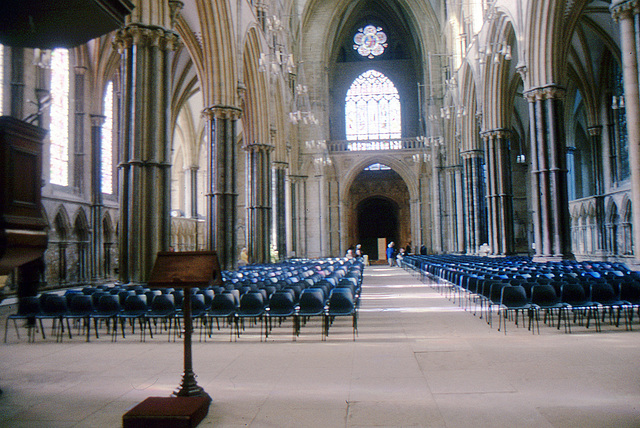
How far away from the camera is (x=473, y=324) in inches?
360

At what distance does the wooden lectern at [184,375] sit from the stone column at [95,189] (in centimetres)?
2003

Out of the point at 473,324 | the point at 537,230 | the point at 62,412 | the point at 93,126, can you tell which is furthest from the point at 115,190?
the point at 62,412

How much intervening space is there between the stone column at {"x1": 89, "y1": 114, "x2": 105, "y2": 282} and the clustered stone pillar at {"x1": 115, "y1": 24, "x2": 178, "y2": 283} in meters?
10.8

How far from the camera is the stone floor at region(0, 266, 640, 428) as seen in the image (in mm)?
4211

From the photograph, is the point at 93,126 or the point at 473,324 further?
the point at 93,126

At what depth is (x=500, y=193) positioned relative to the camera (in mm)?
25609

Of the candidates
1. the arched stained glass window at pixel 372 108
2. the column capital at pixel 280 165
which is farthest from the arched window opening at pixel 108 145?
the arched stained glass window at pixel 372 108

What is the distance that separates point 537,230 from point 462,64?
15072 mm

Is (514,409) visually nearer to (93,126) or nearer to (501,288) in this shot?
(501,288)

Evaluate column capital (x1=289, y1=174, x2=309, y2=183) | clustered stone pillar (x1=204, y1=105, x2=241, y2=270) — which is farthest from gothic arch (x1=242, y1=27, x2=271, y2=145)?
column capital (x1=289, y1=174, x2=309, y2=183)

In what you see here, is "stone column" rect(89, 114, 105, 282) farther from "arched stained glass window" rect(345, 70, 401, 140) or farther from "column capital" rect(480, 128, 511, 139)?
"arched stained glass window" rect(345, 70, 401, 140)

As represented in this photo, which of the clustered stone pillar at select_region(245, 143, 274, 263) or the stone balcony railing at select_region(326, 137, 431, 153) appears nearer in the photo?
the clustered stone pillar at select_region(245, 143, 274, 263)

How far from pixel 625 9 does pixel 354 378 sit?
12.2 metres

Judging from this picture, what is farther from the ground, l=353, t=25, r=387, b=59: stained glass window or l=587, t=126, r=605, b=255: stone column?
l=353, t=25, r=387, b=59: stained glass window
